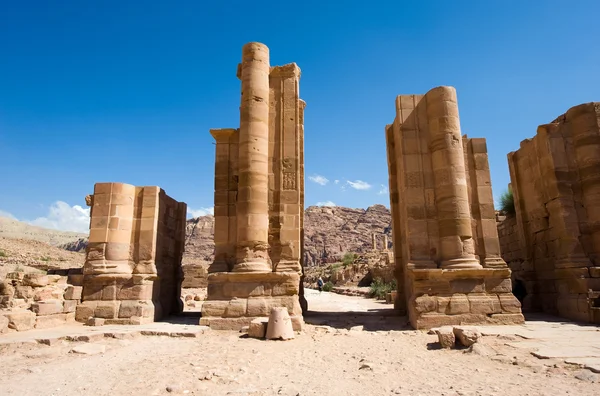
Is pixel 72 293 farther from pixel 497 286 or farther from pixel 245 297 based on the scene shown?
pixel 497 286

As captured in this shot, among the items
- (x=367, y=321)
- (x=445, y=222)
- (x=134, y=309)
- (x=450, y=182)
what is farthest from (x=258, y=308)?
(x=450, y=182)

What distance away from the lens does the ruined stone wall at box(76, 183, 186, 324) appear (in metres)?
10.3

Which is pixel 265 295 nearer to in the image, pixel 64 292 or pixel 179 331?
pixel 179 331

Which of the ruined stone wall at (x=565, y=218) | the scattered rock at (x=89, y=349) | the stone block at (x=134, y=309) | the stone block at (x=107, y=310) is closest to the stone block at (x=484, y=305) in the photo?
the ruined stone wall at (x=565, y=218)

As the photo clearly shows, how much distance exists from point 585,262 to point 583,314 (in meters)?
1.43

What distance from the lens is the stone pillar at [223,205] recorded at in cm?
1039

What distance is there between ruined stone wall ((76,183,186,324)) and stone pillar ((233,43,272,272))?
283 centimetres

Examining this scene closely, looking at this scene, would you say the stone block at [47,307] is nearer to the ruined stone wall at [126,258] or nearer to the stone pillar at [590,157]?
the ruined stone wall at [126,258]

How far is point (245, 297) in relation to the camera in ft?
31.0

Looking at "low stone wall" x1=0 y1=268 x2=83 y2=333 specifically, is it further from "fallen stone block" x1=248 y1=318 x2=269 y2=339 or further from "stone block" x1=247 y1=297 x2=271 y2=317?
"fallen stone block" x1=248 y1=318 x2=269 y2=339

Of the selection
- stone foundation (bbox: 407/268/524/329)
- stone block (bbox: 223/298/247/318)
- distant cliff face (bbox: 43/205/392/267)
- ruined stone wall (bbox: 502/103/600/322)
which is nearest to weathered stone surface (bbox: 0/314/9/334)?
stone block (bbox: 223/298/247/318)

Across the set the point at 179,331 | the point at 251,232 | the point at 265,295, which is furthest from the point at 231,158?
the point at 179,331

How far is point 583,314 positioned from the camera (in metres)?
9.48

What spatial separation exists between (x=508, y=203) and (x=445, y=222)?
6.27 metres
